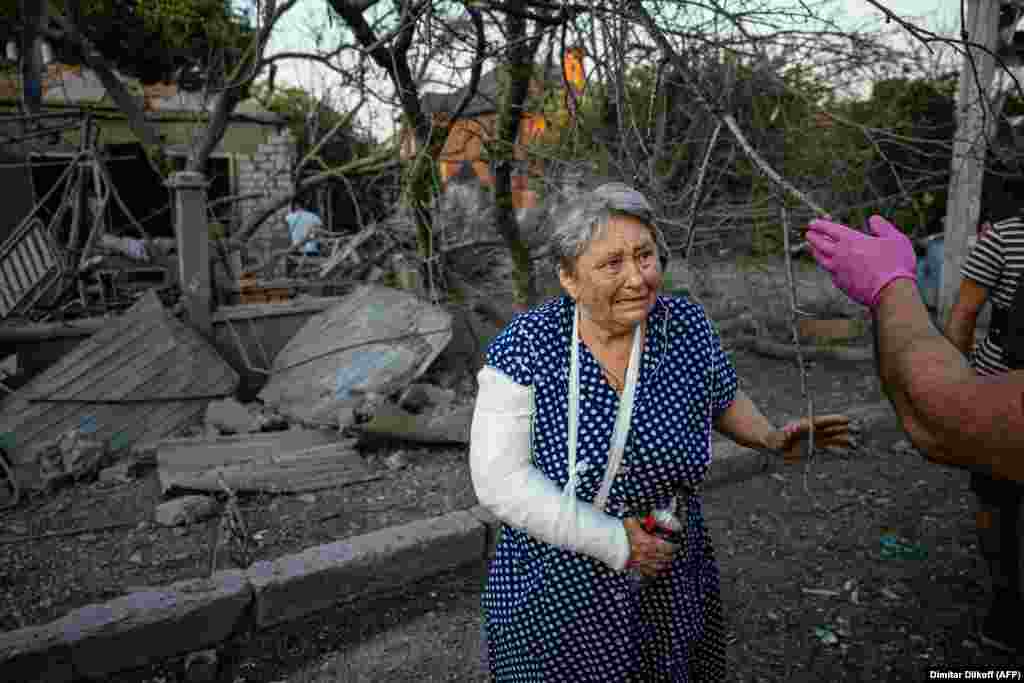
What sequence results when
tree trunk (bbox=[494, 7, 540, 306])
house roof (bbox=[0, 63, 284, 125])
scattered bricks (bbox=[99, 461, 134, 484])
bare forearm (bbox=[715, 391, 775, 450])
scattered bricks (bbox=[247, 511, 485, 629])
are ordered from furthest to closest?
house roof (bbox=[0, 63, 284, 125]) → scattered bricks (bbox=[99, 461, 134, 484]) → tree trunk (bbox=[494, 7, 540, 306]) → scattered bricks (bbox=[247, 511, 485, 629]) → bare forearm (bbox=[715, 391, 775, 450])

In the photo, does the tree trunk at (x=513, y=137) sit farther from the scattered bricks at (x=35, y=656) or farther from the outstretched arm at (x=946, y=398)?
the scattered bricks at (x=35, y=656)

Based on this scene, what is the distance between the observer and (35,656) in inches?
100

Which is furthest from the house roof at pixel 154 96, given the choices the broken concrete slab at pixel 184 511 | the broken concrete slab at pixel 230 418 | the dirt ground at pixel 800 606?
the dirt ground at pixel 800 606

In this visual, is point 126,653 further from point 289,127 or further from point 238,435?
point 289,127

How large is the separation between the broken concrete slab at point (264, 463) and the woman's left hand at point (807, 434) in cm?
300

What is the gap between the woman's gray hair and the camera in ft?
5.72

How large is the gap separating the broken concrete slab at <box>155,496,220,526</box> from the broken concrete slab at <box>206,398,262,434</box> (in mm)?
1102

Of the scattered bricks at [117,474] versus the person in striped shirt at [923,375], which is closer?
the person in striped shirt at [923,375]

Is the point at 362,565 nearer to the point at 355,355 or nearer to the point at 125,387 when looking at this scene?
the point at 355,355

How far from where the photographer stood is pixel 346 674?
278cm

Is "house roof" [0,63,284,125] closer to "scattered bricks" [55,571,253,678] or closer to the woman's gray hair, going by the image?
"scattered bricks" [55,571,253,678]

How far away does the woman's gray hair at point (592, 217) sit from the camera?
5.72 ft

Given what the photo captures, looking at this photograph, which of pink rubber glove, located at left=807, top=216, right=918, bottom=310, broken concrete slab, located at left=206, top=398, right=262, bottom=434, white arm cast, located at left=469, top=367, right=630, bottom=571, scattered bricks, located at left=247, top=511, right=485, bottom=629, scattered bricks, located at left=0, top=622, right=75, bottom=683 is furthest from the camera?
broken concrete slab, located at left=206, top=398, right=262, bottom=434

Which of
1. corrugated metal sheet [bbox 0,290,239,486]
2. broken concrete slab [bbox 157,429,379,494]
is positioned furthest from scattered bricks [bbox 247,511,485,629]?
corrugated metal sheet [bbox 0,290,239,486]
